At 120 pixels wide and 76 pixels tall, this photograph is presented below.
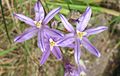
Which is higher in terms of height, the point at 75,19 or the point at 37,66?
the point at 75,19

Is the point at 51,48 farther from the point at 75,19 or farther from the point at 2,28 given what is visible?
the point at 2,28

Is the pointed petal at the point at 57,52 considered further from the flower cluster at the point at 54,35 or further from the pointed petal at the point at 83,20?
the pointed petal at the point at 83,20

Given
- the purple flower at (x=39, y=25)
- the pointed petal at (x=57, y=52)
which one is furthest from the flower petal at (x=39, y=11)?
the pointed petal at (x=57, y=52)

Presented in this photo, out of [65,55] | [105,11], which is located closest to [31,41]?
[105,11]

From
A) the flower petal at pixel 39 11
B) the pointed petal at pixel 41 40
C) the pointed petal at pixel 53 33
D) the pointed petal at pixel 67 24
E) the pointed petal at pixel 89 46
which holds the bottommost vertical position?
the pointed petal at pixel 89 46

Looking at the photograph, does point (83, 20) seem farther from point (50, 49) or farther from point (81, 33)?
point (50, 49)

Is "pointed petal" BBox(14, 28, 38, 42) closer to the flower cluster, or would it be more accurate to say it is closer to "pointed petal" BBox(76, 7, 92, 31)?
the flower cluster

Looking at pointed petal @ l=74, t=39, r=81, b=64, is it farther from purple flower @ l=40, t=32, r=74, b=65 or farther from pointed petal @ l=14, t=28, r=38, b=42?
pointed petal @ l=14, t=28, r=38, b=42

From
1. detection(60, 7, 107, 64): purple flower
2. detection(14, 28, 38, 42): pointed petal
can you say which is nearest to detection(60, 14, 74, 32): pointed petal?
detection(60, 7, 107, 64): purple flower

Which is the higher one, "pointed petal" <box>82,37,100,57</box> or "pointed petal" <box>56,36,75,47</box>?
"pointed petal" <box>56,36,75,47</box>

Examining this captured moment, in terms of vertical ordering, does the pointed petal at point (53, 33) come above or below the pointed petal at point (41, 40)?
above

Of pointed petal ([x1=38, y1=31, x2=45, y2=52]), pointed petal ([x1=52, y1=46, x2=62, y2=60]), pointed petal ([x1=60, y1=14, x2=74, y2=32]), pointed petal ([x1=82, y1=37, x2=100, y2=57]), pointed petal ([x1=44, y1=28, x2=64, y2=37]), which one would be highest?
pointed petal ([x1=60, y1=14, x2=74, y2=32])
